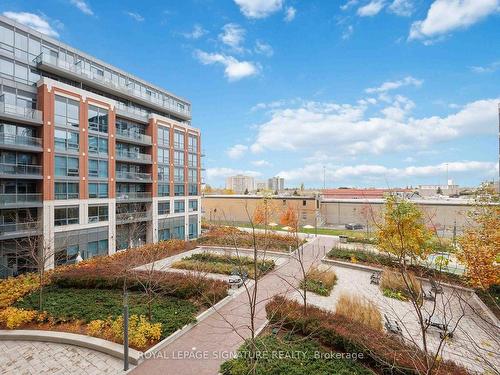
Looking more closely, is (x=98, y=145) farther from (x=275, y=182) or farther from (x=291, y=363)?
(x=275, y=182)

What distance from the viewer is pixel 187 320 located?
1134cm

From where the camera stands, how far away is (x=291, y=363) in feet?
27.5

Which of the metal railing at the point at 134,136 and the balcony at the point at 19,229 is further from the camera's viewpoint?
the metal railing at the point at 134,136

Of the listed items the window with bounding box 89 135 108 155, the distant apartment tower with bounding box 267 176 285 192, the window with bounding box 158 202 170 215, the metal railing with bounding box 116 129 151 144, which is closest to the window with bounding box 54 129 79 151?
the window with bounding box 89 135 108 155

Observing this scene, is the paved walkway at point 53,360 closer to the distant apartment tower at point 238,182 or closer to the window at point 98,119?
the window at point 98,119

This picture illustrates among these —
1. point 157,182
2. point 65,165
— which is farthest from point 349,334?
point 157,182

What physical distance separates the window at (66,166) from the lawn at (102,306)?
10.4 metres

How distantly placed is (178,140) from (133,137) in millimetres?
6644

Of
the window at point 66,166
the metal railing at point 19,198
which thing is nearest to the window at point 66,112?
the window at point 66,166

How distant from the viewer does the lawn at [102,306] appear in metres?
11.5

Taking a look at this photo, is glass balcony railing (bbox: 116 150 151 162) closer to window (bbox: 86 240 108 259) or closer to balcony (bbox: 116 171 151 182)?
balcony (bbox: 116 171 151 182)

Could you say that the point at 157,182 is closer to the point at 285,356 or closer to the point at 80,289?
the point at 80,289

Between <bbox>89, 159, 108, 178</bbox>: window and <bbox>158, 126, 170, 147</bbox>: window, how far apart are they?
7679 millimetres

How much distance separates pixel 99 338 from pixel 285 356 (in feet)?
23.4
